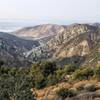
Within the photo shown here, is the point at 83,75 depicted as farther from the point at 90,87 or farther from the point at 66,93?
the point at 66,93

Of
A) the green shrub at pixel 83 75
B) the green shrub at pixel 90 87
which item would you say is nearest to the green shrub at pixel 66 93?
the green shrub at pixel 90 87

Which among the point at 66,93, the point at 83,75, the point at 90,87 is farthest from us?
the point at 83,75

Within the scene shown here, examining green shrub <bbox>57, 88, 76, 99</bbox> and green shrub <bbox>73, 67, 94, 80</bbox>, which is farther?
green shrub <bbox>73, 67, 94, 80</bbox>

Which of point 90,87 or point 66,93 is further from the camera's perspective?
point 90,87

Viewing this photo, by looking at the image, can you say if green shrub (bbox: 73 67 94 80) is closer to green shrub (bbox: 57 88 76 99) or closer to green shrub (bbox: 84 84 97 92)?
green shrub (bbox: 84 84 97 92)

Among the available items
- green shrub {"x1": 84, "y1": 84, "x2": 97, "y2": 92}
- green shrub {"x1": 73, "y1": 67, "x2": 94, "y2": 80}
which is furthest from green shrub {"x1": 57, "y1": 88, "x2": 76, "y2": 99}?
green shrub {"x1": 73, "y1": 67, "x2": 94, "y2": 80}

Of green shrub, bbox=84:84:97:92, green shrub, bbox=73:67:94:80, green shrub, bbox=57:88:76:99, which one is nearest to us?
green shrub, bbox=57:88:76:99

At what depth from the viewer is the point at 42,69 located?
278ft

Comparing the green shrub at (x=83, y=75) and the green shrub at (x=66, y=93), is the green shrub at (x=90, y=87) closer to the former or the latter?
the green shrub at (x=66, y=93)

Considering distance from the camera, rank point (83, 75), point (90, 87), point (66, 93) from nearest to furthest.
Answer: point (66, 93) < point (90, 87) < point (83, 75)

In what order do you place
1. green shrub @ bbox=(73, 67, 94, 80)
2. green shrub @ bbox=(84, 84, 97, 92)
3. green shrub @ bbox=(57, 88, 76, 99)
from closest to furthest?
green shrub @ bbox=(57, 88, 76, 99)
green shrub @ bbox=(84, 84, 97, 92)
green shrub @ bbox=(73, 67, 94, 80)

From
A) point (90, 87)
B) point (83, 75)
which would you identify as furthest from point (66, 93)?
point (83, 75)

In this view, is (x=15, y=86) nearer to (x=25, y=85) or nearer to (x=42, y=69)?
(x=25, y=85)

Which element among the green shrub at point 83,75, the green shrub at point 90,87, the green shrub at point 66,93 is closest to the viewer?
the green shrub at point 66,93
